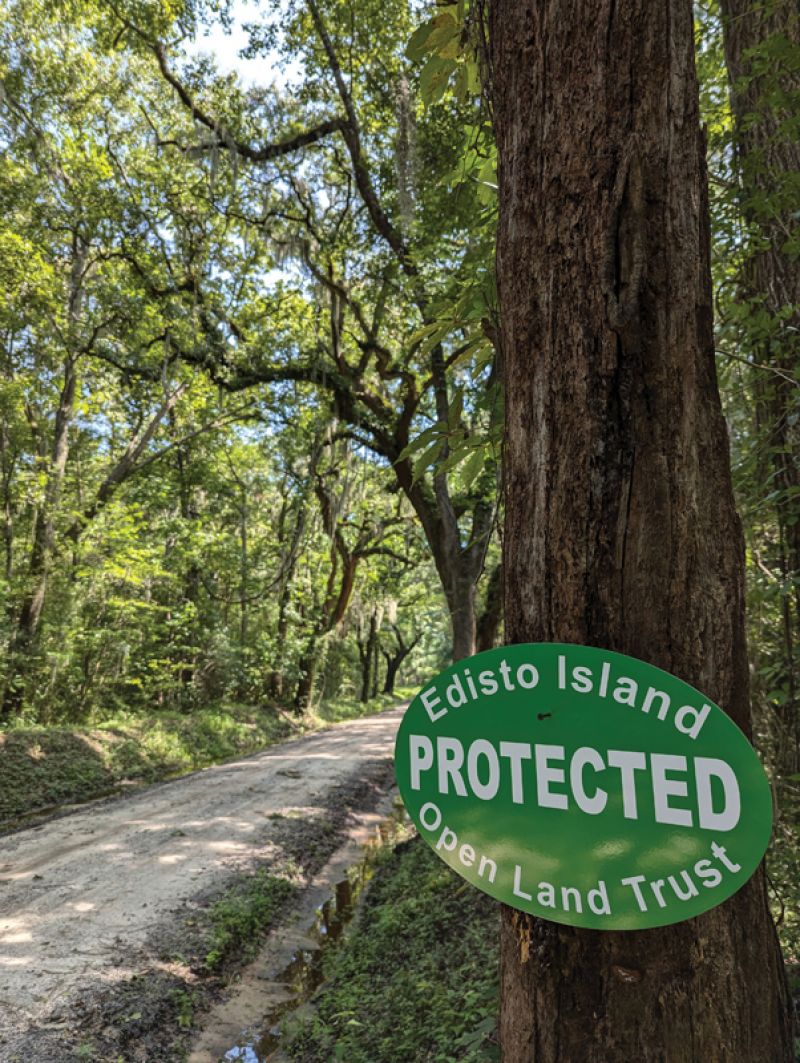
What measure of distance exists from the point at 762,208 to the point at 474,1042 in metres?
3.58

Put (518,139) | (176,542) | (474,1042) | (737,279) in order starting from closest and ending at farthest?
1. (518,139)
2. (474,1042)
3. (737,279)
4. (176,542)

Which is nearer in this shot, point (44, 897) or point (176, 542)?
point (44, 897)

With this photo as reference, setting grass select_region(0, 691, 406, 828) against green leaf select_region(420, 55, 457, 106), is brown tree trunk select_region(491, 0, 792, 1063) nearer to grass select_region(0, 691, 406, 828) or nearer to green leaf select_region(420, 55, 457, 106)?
green leaf select_region(420, 55, 457, 106)

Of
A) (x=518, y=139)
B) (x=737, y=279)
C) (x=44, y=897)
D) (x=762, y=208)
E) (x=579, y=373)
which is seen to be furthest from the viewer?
(x=44, y=897)

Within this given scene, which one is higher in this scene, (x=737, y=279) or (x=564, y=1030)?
(x=737, y=279)

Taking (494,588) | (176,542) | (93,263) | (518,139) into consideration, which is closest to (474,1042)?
(518,139)

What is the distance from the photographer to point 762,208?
8.05 feet

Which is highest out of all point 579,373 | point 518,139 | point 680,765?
point 518,139

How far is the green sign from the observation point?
873 mm

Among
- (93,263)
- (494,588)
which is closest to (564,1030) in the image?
(494,588)

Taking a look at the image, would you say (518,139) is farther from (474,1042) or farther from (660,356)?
(474,1042)

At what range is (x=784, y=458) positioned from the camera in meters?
2.75

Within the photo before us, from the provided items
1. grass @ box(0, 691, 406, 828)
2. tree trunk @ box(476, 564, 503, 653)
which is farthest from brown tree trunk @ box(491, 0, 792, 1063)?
tree trunk @ box(476, 564, 503, 653)

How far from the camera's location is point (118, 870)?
18.1 feet
